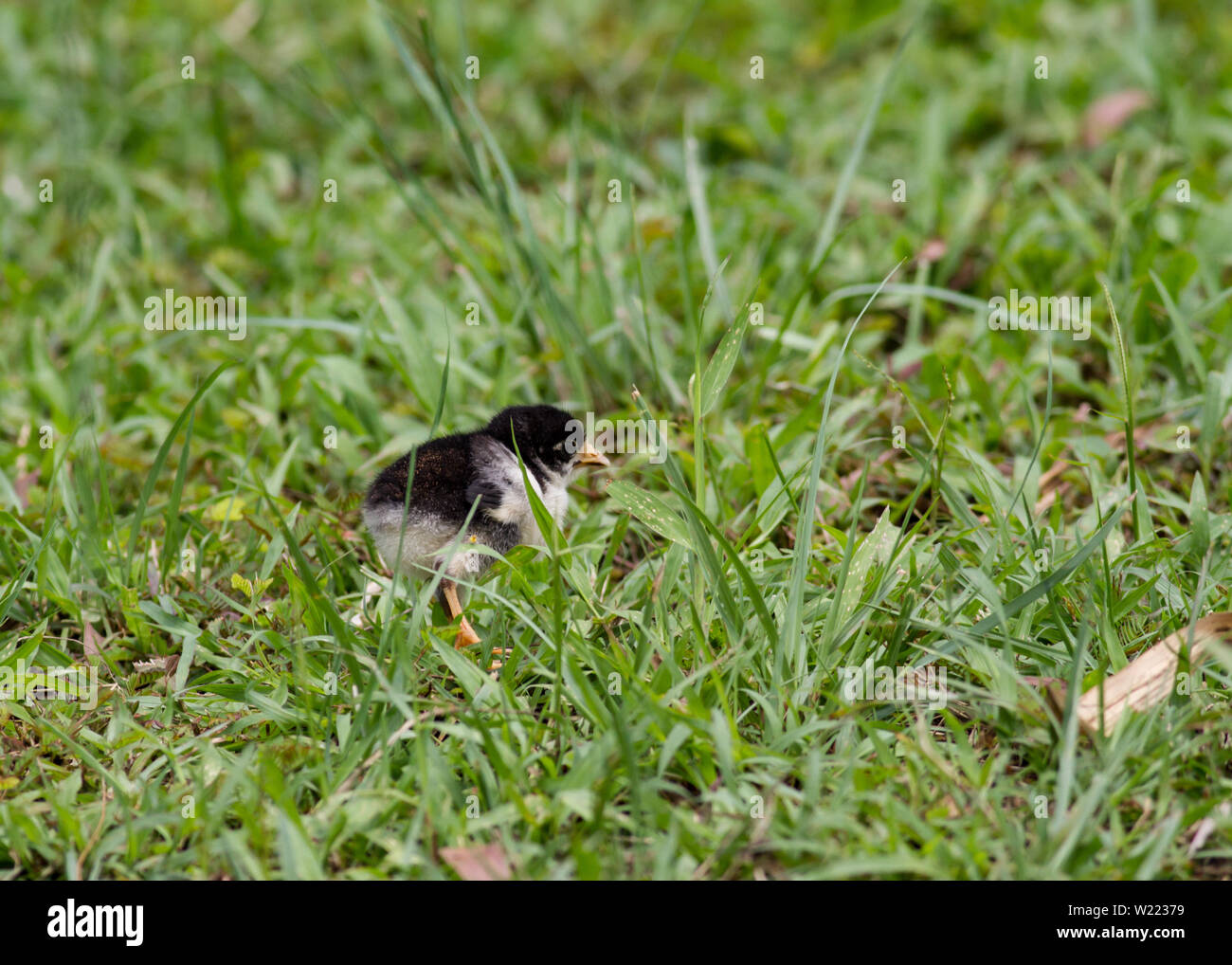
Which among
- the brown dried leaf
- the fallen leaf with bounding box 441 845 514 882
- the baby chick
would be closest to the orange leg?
the baby chick

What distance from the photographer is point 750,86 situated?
23.0 ft

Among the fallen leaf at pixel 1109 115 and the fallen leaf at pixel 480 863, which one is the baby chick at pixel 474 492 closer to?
the fallen leaf at pixel 480 863

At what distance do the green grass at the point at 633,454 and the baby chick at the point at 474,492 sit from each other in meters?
0.15

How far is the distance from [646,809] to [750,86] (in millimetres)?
5379

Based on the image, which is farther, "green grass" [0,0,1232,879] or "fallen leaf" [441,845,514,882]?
"green grass" [0,0,1232,879]

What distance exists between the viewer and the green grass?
9.07 ft

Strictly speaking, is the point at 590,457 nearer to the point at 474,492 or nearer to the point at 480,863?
the point at 474,492

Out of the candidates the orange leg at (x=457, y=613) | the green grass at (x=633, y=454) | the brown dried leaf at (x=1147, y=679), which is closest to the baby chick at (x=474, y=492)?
the orange leg at (x=457, y=613)

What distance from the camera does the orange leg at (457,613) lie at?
333cm

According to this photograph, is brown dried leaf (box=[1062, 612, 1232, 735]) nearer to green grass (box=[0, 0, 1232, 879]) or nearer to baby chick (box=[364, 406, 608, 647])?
green grass (box=[0, 0, 1232, 879])

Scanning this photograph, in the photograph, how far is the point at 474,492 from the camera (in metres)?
3.54

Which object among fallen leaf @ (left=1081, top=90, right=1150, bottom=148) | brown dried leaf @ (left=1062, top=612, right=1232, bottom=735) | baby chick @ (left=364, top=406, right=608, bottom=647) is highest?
fallen leaf @ (left=1081, top=90, right=1150, bottom=148)

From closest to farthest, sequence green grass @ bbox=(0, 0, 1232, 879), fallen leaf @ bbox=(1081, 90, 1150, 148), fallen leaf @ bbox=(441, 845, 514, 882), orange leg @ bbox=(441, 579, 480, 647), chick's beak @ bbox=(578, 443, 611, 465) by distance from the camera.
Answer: fallen leaf @ bbox=(441, 845, 514, 882) → green grass @ bbox=(0, 0, 1232, 879) → orange leg @ bbox=(441, 579, 480, 647) → chick's beak @ bbox=(578, 443, 611, 465) → fallen leaf @ bbox=(1081, 90, 1150, 148)

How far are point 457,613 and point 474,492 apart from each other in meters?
0.37
